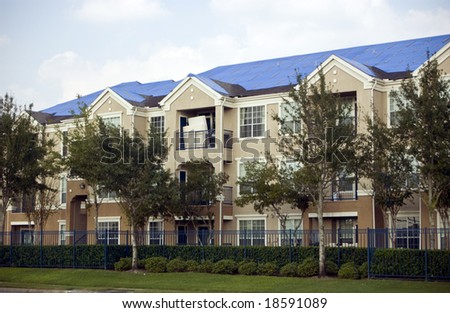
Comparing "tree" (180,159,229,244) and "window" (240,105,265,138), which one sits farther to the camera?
"window" (240,105,265,138)

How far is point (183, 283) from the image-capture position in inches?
1435

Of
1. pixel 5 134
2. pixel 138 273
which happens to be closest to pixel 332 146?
pixel 138 273

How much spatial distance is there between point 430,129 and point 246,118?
15.8 metres

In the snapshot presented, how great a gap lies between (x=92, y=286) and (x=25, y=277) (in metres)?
5.86

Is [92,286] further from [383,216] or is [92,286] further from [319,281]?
[383,216]

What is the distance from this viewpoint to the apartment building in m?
43.3

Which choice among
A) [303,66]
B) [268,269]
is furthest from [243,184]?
[303,66]

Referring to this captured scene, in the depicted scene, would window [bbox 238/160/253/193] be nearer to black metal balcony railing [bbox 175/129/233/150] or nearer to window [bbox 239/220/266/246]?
black metal balcony railing [bbox 175/129/233/150]

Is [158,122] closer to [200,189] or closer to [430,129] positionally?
[200,189]

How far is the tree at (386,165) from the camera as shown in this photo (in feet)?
121

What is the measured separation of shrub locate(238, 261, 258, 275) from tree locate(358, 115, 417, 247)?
19.9 ft

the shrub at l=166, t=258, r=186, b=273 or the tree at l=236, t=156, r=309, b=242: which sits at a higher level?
the tree at l=236, t=156, r=309, b=242

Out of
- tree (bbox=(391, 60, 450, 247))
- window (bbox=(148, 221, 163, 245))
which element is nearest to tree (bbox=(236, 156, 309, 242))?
window (bbox=(148, 221, 163, 245))

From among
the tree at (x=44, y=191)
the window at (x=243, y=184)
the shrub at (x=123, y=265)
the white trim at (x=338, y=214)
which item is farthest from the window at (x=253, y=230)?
the tree at (x=44, y=191)
